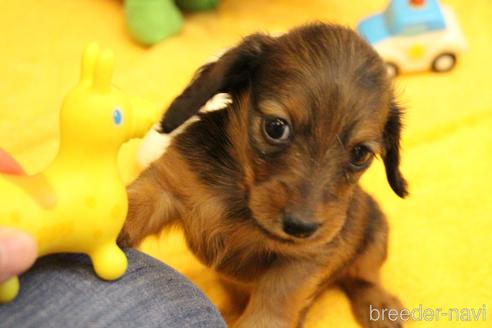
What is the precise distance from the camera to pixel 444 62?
10.6ft

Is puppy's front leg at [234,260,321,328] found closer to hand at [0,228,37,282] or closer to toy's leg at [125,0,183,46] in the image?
hand at [0,228,37,282]

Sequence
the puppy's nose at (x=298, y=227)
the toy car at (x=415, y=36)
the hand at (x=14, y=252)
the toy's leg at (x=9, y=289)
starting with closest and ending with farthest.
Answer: the hand at (x=14, y=252)
the toy's leg at (x=9, y=289)
the puppy's nose at (x=298, y=227)
the toy car at (x=415, y=36)

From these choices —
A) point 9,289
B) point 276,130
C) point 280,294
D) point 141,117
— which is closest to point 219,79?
point 276,130

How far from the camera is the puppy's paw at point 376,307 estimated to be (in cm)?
223

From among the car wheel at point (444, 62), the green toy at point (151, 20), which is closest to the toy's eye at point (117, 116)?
the green toy at point (151, 20)

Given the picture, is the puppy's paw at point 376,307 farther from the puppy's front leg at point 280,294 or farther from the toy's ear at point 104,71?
the toy's ear at point 104,71

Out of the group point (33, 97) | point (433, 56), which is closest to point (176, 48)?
point (33, 97)

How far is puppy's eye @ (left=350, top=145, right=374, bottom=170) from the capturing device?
5.60 feet

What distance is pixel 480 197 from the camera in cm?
272

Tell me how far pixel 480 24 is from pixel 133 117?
272cm

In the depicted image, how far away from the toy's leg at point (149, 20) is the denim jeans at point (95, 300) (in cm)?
186

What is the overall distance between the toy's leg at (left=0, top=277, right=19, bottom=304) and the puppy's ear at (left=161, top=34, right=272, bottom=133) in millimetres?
582

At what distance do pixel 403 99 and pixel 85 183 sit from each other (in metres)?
1.23

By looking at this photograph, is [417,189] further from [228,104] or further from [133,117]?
[133,117]
